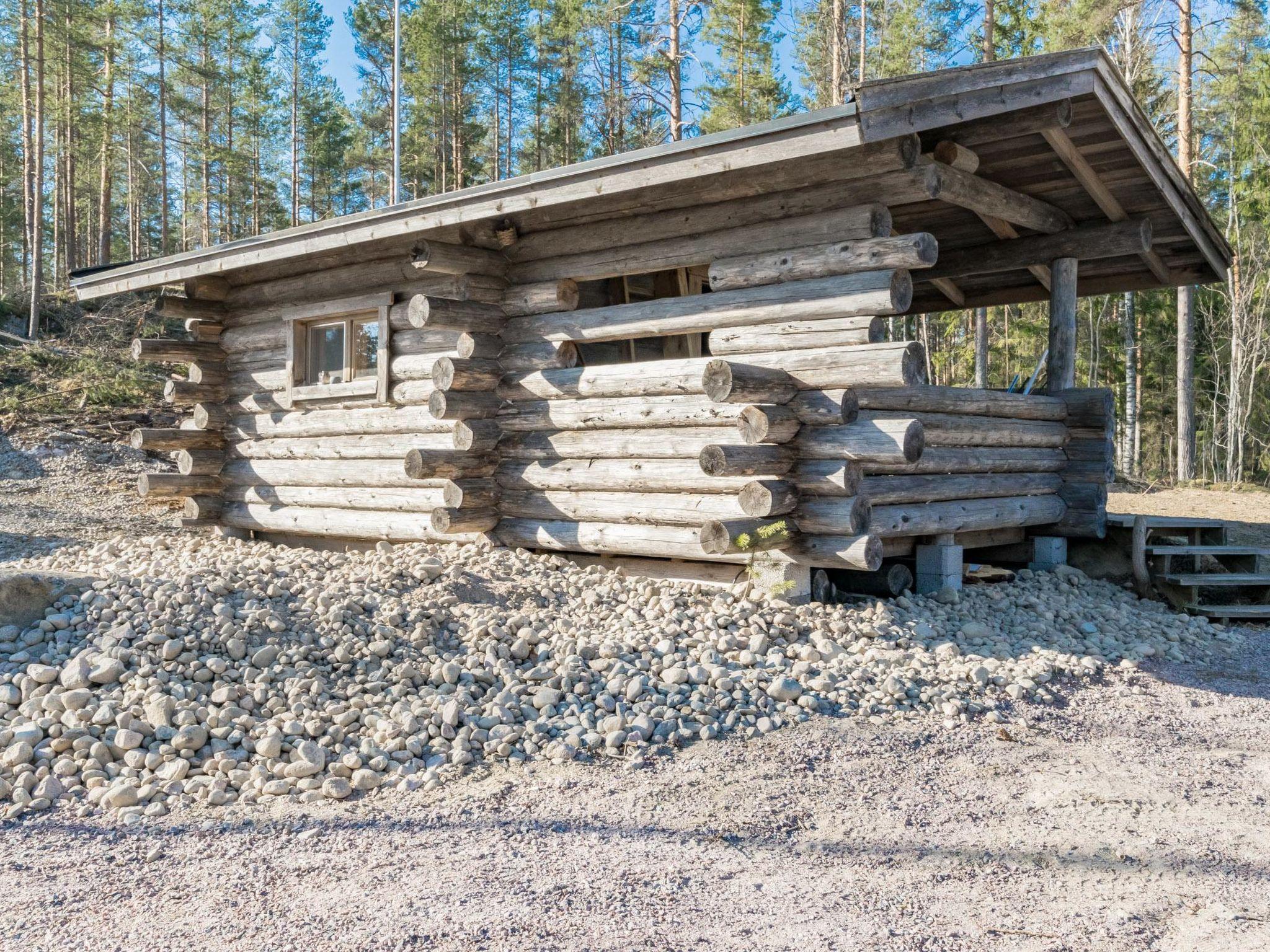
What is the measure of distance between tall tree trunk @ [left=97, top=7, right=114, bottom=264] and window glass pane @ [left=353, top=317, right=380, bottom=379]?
1753 cm

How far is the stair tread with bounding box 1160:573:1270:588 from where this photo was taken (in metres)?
8.36

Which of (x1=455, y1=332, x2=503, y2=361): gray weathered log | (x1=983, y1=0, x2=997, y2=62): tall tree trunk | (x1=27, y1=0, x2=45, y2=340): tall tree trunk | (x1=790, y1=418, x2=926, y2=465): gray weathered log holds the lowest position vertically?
(x1=790, y1=418, x2=926, y2=465): gray weathered log

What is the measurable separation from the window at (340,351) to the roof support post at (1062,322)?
20.4 feet

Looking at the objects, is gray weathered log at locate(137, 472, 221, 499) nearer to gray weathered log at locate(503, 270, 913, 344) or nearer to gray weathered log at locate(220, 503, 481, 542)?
gray weathered log at locate(220, 503, 481, 542)

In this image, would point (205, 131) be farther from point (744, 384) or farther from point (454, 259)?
point (744, 384)

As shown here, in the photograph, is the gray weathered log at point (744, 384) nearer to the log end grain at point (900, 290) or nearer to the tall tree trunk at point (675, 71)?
the log end grain at point (900, 290)

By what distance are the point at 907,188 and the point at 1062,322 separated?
3.62 metres

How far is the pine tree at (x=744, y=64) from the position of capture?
961 inches

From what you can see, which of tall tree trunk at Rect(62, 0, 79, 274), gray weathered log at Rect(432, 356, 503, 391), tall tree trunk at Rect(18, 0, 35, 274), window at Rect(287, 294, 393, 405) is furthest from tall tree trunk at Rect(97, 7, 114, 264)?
gray weathered log at Rect(432, 356, 503, 391)

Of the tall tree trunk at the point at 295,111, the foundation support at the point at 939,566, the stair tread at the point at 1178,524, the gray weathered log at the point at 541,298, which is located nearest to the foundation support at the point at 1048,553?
the stair tread at the point at 1178,524

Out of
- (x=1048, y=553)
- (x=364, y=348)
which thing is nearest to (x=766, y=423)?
(x=1048, y=553)

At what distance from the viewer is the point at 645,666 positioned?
226 inches

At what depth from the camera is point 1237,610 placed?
832 centimetres

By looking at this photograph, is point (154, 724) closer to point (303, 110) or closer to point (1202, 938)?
point (1202, 938)
